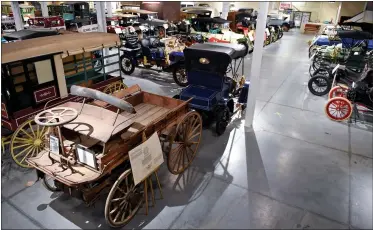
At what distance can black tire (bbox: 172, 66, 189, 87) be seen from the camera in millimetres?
9094

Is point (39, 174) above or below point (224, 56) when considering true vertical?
below

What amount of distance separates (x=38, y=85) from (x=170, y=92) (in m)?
4.23

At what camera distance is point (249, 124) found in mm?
6402

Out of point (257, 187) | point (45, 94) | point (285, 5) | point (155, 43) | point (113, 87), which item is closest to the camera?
point (257, 187)

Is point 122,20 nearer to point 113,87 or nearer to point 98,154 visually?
point 113,87

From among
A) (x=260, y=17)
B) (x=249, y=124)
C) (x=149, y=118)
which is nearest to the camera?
(x=149, y=118)

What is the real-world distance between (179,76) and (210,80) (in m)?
3.23

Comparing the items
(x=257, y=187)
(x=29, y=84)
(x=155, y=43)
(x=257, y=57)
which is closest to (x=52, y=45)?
(x=29, y=84)

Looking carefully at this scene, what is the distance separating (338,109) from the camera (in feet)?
22.6

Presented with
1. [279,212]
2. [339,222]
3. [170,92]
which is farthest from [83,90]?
[170,92]

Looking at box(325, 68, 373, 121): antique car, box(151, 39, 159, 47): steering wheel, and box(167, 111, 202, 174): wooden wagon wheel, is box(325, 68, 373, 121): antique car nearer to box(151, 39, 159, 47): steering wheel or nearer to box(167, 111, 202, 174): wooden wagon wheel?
box(167, 111, 202, 174): wooden wagon wheel

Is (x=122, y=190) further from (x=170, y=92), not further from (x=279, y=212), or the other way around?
(x=170, y=92)

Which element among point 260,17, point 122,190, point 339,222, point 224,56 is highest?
point 260,17

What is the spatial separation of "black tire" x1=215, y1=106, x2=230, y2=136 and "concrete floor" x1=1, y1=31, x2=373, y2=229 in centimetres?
16
